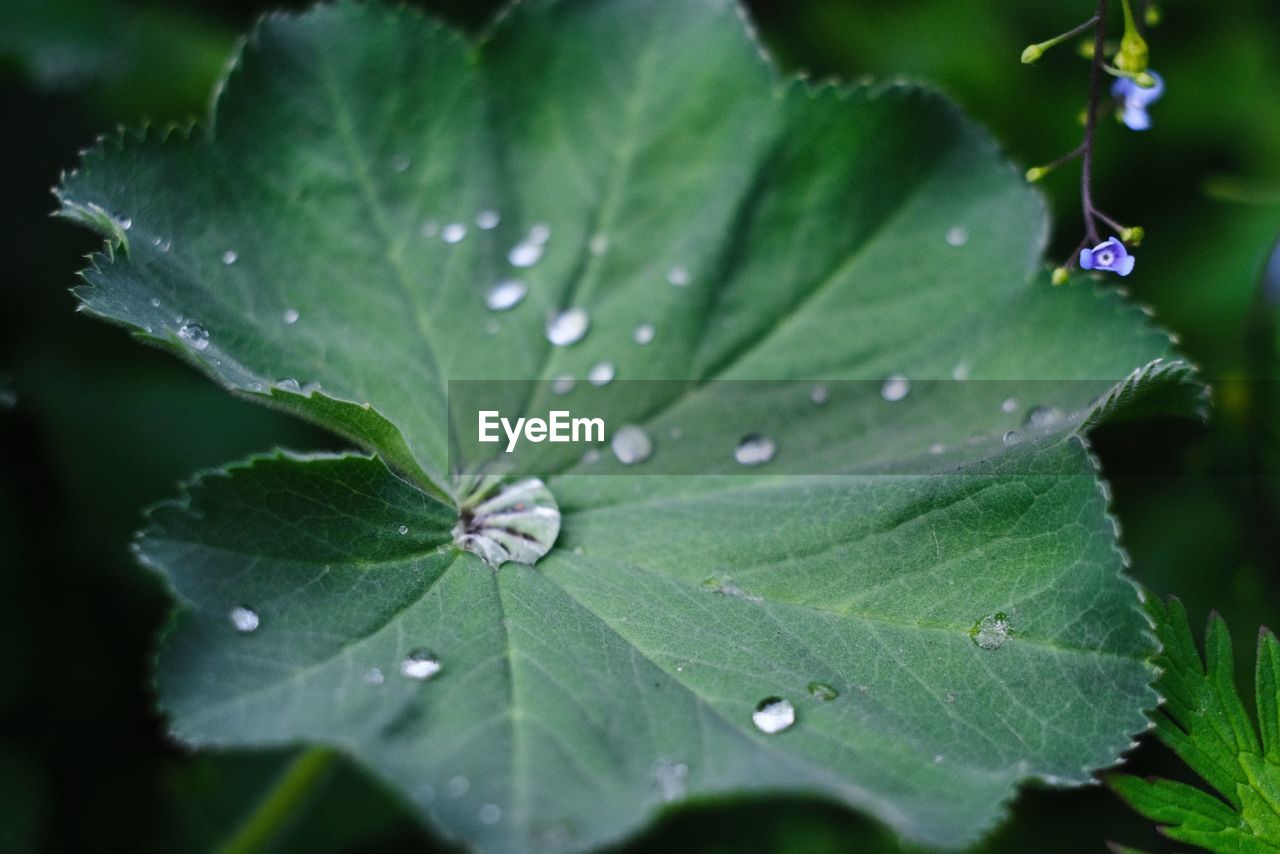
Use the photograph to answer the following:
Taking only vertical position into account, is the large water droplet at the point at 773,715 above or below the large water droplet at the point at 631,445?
below

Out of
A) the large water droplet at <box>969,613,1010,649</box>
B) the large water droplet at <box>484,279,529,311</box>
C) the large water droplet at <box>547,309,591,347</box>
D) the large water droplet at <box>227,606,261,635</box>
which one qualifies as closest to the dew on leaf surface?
the large water droplet at <box>969,613,1010,649</box>

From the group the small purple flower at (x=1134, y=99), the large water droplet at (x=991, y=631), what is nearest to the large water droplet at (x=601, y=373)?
the large water droplet at (x=991, y=631)

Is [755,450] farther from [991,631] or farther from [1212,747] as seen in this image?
[1212,747]

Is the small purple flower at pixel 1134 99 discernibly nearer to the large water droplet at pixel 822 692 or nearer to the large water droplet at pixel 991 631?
the large water droplet at pixel 991 631

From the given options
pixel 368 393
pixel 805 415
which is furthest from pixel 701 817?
pixel 368 393

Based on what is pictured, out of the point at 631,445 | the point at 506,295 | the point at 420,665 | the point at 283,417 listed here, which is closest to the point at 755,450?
the point at 631,445

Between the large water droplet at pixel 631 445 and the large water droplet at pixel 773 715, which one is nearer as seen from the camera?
the large water droplet at pixel 773 715
